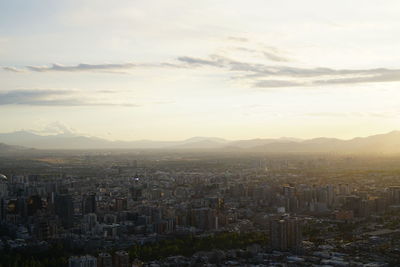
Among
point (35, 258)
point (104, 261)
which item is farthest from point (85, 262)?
point (35, 258)

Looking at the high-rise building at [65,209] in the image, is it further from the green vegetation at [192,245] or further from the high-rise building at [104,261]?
the high-rise building at [104,261]

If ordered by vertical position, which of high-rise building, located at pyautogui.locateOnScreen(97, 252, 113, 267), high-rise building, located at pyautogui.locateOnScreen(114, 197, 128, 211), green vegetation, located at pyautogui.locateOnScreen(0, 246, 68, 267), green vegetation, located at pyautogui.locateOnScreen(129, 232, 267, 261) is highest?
high-rise building, located at pyautogui.locateOnScreen(114, 197, 128, 211)

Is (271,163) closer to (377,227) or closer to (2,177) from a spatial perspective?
(2,177)

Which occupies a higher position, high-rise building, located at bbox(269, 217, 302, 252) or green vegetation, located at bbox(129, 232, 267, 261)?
high-rise building, located at bbox(269, 217, 302, 252)

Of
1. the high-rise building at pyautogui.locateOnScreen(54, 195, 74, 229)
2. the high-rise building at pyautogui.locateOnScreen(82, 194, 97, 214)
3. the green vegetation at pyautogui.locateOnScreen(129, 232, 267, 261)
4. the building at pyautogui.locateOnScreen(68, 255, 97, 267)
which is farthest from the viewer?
the high-rise building at pyautogui.locateOnScreen(82, 194, 97, 214)

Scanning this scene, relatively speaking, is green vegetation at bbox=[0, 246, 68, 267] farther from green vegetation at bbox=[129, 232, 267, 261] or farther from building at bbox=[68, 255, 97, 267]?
green vegetation at bbox=[129, 232, 267, 261]

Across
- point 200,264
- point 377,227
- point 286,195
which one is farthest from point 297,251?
point 286,195

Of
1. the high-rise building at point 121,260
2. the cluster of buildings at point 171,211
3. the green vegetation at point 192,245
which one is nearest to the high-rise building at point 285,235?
the cluster of buildings at point 171,211

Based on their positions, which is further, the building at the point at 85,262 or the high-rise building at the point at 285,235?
the high-rise building at the point at 285,235

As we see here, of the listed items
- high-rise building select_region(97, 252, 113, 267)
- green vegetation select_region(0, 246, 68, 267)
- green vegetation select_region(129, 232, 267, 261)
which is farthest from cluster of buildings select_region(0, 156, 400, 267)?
green vegetation select_region(0, 246, 68, 267)
